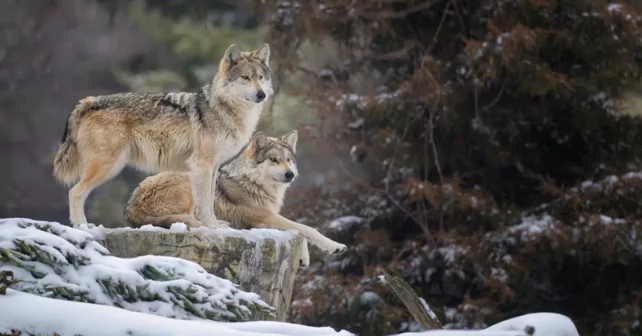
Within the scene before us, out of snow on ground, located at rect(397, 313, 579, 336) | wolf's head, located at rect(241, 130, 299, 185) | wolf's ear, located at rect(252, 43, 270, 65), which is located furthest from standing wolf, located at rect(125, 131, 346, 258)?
snow on ground, located at rect(397, 313, 579, 336)

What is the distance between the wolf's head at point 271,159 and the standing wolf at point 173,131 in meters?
0.33

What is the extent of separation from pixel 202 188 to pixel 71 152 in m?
1.12

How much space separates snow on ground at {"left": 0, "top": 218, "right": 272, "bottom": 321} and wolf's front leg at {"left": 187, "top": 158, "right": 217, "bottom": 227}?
78.9 inches

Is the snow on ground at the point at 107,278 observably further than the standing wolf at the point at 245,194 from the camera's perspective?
No

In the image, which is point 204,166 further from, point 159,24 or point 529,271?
point 159,24

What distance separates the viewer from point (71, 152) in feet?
23.8

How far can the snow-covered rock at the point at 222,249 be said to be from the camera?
6.56 m

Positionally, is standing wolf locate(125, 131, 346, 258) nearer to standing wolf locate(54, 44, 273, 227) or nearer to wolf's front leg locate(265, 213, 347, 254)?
wolf's front leg locate(265, 213, 347, 254)

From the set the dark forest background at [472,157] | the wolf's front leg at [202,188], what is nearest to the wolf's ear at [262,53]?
the wolf's front leg at [202,188]

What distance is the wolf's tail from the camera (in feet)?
23.8

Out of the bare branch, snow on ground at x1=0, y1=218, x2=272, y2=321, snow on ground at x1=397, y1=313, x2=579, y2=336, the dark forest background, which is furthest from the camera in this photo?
the dark forest background

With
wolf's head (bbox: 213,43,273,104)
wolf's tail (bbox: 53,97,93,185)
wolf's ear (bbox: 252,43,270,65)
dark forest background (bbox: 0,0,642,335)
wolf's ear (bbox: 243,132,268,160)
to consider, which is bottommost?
dark forest background (bbox: 0,0,642,335)

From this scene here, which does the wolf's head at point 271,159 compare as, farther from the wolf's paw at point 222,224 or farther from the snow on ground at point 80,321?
the snow on ground at point 80,321

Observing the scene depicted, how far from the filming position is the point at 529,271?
10.7m
